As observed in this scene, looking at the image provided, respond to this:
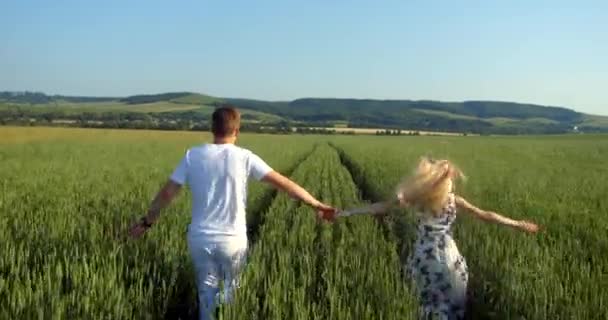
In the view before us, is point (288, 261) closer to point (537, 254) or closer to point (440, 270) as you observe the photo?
point (440, 270)

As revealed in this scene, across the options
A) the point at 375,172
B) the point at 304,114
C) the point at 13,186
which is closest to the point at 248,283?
the point at 13,186

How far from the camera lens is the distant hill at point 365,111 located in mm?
136875

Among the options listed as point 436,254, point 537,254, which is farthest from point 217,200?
point 537,254

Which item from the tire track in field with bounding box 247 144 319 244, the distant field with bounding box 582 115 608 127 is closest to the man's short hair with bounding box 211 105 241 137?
the tire track in field with bounding box 247 144 319 244

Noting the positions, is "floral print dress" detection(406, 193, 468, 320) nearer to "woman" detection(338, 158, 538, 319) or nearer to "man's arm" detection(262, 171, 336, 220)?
"woman" detection(338, 158, 538, 319)

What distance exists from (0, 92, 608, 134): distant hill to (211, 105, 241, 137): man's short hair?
370 ft

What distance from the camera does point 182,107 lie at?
143 m

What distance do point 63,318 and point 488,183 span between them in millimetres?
12691

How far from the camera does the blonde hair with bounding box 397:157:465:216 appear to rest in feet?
17.9

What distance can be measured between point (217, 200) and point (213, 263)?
453 millimetres

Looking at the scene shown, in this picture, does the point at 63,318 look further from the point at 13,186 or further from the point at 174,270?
the point at 13,186

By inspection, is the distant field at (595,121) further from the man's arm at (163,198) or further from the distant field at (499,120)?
the man's arm at (163,198)

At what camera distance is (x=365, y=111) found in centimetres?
17388

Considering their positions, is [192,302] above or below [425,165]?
below
